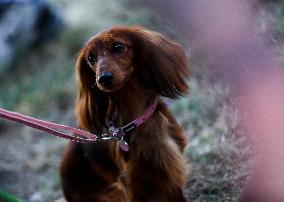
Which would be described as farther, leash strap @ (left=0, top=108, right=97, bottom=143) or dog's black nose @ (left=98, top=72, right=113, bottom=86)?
leash strap @ (left=0, top=108, right=97, bottom=143)

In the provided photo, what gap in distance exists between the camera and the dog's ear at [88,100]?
2.20m

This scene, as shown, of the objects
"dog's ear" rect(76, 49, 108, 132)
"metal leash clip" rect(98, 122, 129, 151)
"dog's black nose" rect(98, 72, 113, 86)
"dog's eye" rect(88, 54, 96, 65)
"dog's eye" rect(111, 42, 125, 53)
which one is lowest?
"metal leash clip" rect(98, 122, 129, 151)

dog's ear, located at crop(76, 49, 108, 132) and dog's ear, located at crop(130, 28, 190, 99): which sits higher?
dog's ear, located at crop(130, 28, 190, 99)

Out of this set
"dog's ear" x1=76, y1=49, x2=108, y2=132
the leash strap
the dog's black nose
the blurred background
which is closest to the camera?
the blurred background

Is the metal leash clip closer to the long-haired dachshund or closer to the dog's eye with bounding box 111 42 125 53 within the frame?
the long-haired dachshund

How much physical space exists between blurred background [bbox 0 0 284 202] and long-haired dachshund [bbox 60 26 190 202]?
13cm

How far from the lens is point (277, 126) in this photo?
1688mm

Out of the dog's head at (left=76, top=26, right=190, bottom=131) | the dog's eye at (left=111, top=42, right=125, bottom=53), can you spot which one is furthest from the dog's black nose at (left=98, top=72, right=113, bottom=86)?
the dog's eye at (left=111, top=42, right=125, bottom=53)

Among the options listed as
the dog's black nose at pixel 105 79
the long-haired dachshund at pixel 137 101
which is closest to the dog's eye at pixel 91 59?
the long-haired dachshund at pixel 137 101

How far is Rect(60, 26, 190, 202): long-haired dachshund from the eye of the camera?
2.07 metres

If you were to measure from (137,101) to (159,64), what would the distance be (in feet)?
0.53

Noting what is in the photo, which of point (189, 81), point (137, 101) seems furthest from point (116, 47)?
point (189, 81)

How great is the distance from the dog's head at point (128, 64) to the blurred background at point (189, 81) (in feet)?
0.35

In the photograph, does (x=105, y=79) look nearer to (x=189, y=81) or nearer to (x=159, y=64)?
(x=159, y=64)
